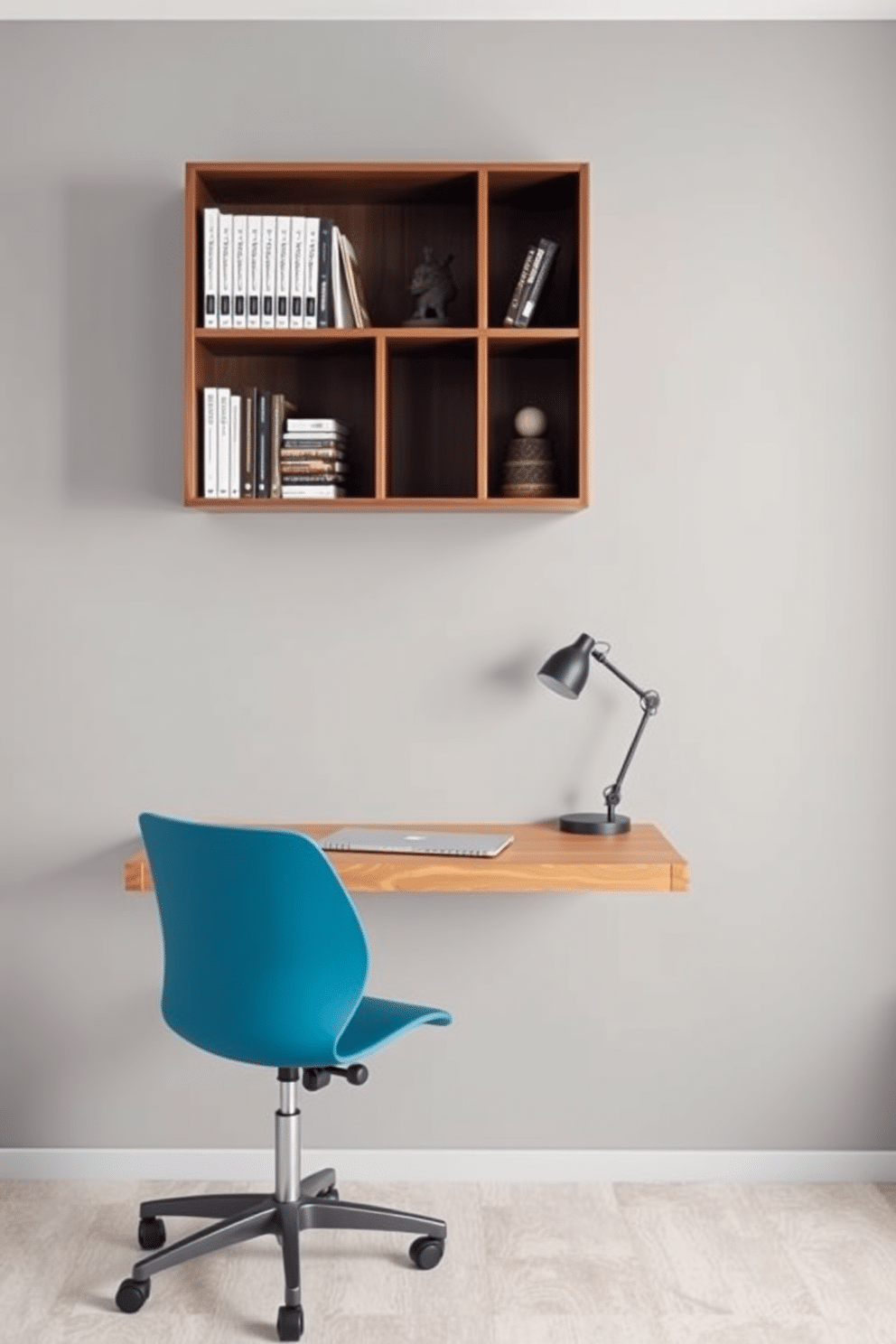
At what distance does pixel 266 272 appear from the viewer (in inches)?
125

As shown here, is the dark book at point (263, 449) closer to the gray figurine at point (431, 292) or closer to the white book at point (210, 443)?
the white book at point (210, 443)

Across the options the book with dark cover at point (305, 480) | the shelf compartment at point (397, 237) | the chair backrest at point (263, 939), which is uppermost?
the shelf compartment at point (397, 237)

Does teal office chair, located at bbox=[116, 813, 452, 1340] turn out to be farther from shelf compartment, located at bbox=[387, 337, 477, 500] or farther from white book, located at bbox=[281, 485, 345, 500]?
shelf compartment, located at bbox=[387, 337, 477, 500]

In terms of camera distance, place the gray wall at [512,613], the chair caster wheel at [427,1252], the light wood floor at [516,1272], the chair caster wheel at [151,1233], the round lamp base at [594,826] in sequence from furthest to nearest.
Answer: the gray wall at [512,613]
the round lamp base at [594,826]
the chair caster wheel at [151,1233]
the chair caster wheel at [427,1252]
the light wood floor at [516,1272]

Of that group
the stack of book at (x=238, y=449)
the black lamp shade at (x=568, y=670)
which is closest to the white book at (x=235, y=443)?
the stack of book at (x=238, y=449)

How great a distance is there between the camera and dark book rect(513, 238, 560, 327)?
321 centimetres

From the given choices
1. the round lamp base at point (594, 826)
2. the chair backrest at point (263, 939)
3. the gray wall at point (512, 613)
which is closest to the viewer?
the chair backrest at point (263, 939)

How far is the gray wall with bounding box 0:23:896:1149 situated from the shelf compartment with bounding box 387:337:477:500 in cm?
12

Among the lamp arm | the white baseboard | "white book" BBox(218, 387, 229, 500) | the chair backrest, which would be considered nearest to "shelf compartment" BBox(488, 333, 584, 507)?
the lamp arm

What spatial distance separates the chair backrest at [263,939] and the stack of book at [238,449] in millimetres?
818

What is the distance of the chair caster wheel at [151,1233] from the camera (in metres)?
3.03

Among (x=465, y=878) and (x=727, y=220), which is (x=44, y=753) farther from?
(x=727, y=220)

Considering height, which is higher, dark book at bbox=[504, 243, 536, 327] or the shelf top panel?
the shelf top panel

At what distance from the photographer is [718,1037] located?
3.45m
